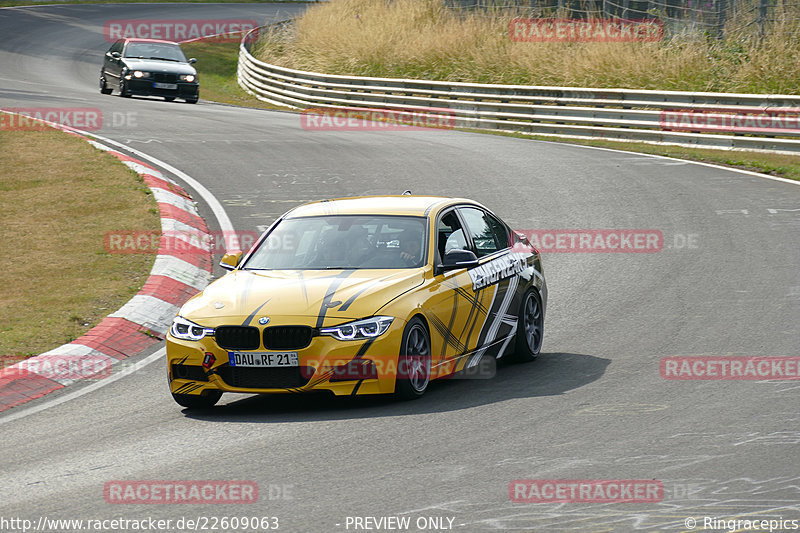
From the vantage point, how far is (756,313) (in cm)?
1113

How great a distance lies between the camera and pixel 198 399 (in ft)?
27.8

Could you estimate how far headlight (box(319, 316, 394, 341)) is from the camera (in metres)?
8.06

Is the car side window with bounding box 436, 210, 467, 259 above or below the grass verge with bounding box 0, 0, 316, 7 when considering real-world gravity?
above

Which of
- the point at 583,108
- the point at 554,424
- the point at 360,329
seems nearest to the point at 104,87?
the point at 583,108

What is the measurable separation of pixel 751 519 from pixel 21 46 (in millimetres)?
47752

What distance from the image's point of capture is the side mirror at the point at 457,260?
8.98m

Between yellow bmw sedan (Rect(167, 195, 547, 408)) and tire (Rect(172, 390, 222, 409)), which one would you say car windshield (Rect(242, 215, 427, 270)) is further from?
tire (Rect(172, 390, 222, 409))

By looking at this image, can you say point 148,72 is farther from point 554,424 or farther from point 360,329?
point 554,424

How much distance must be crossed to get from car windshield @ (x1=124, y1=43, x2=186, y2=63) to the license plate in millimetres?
26922

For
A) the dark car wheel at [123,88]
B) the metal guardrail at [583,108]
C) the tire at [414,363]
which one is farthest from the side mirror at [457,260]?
the dark car wheel at [123,88]

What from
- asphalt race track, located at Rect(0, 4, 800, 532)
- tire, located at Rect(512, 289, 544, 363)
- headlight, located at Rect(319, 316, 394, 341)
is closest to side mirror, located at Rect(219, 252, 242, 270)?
asphalt race track, located at Rect(0, 4, 800, 532)

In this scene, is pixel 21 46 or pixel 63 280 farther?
pixel 21 46

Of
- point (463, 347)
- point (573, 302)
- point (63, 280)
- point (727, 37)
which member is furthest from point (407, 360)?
point (727, 37)

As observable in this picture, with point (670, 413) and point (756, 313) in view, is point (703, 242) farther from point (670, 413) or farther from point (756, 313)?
point (670, 413)
